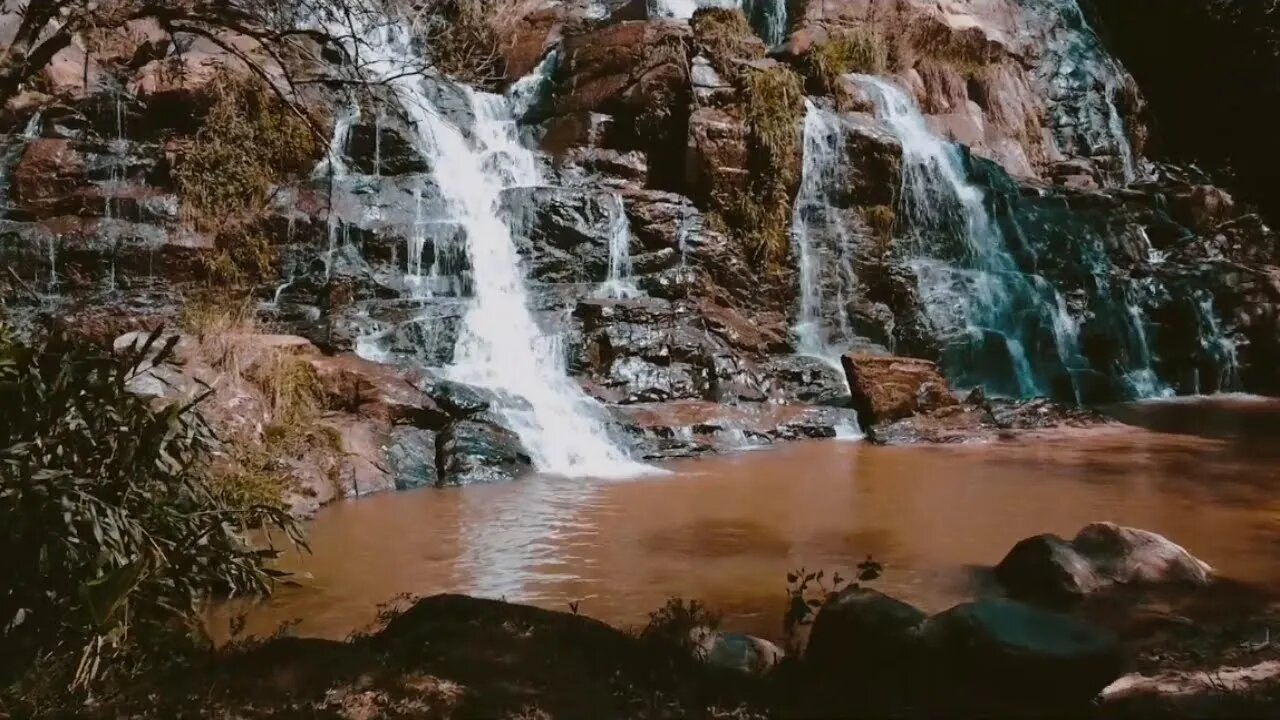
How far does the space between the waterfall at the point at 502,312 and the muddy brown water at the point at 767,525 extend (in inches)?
32.9

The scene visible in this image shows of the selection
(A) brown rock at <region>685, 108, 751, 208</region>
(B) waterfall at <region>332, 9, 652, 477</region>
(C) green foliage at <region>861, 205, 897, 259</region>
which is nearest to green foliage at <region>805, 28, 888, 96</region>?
(C) green foliage at <region>861, 205, 897, 259</region>

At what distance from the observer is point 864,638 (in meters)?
3.70

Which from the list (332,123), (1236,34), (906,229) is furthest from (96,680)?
(1236,34)

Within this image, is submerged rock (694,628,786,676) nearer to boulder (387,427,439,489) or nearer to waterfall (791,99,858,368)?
boulder (387,427,439,489)

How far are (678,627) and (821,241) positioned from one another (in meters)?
11.3

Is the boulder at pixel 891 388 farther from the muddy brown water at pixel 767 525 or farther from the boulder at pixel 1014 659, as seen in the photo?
the boulder at pixel 1014 659

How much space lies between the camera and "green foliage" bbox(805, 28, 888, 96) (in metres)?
16.1

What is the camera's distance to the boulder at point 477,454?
8820 mm

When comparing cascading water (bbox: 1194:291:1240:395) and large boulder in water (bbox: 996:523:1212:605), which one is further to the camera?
cascading water (bbox: 1194:291:1240:395)

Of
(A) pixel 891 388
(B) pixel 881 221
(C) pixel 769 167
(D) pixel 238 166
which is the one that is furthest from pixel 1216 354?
Result: (D) pixel 238 166

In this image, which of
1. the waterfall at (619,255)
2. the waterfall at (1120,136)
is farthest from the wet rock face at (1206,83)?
the waterfall at (619,255)

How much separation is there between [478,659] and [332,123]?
38.0 feet

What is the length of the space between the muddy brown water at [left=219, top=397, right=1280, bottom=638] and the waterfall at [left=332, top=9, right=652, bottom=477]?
2.74 feet

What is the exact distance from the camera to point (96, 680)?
328cm
